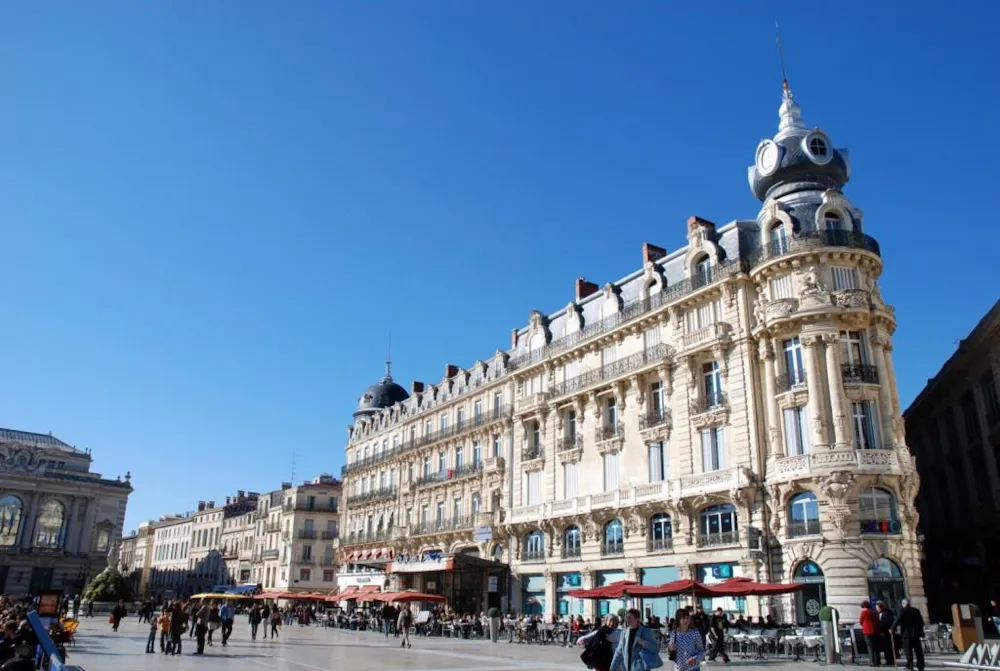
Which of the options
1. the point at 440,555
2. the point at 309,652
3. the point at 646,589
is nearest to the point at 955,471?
the point at 646,589

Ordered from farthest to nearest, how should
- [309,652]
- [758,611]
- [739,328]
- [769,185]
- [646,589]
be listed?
1. [769,185]
2. [739,328]
3. [758,611]
4. [646,589]
5. [309,652]

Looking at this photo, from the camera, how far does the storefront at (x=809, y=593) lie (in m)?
25.9

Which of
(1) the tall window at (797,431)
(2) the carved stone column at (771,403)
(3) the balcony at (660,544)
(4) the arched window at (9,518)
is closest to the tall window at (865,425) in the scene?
(1) the tall window at (797,431)

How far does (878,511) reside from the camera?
1025 inches

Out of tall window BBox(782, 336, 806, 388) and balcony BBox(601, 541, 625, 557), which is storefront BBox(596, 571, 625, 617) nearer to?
balcony BBox(601, 541, 625, 557)

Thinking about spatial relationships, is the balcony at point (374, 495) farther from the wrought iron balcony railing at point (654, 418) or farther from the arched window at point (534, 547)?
the wrought iron balcony railing at point (654, 418)

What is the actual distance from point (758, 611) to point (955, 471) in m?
16.4

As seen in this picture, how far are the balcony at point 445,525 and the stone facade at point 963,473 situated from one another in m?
22.4

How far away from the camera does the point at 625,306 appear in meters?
36.6

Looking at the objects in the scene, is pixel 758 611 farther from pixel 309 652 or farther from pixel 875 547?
pixel 309 652

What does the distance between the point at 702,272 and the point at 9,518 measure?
67331 mm

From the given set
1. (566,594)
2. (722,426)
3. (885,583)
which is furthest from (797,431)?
(566,594)

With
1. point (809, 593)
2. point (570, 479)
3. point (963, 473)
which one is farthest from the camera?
point (570, 479)

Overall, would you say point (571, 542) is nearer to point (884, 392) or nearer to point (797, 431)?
point (797, 431)
